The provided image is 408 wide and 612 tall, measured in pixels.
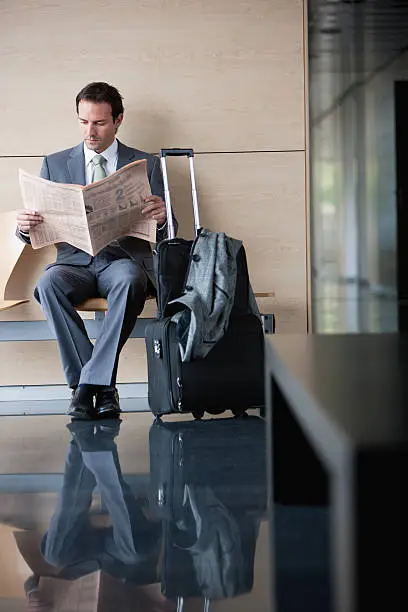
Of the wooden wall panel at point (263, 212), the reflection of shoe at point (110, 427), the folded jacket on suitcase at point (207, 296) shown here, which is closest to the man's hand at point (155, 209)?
the folded jacket on suitcase at point (207, 296)

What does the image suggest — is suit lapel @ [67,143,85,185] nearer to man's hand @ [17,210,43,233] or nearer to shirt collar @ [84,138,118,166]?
shirt collar @ [84,138,118,166]

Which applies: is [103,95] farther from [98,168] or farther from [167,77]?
[167,77]

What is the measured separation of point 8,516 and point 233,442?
0.99 m

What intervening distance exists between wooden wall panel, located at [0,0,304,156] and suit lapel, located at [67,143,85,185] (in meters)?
0.25

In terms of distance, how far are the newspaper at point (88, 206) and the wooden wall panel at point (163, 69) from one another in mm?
633

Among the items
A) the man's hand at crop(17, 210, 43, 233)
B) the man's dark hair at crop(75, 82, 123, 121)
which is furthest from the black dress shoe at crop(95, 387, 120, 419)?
the man's dark hair at crop(75, 82, 123, 121)

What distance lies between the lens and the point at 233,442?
2.75 metres

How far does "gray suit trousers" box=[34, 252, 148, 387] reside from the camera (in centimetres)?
332

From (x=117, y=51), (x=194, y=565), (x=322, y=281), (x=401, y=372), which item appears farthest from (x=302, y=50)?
(x=322, y=281)

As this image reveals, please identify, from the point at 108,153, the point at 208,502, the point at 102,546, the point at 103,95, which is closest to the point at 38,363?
the point at 108,153

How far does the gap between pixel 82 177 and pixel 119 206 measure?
15.4 inches

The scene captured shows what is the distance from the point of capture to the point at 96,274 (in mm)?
3578

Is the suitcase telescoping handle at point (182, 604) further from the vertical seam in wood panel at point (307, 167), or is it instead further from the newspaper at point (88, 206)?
the vertical seam in wood panel at point (307, 167)

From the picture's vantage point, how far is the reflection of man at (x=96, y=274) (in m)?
3.33
